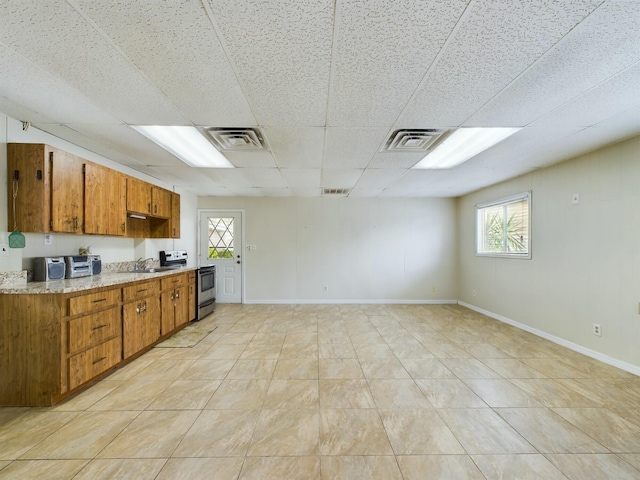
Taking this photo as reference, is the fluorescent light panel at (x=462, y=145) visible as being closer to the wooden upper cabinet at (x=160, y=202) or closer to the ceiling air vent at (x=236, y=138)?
the ceiling air vent at (x=236, y=138)

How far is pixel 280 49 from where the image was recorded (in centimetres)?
152

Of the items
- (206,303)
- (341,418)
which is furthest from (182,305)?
(341,418)

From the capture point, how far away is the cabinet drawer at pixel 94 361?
7.44 feet

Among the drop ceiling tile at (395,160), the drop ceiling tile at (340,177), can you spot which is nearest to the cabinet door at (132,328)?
the drop ceiling tile at (340,177)

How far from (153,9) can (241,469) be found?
245 cm

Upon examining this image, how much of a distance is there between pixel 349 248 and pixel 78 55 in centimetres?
504

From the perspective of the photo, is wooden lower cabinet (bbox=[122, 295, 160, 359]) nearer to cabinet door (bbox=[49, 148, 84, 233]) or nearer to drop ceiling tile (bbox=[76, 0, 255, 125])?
cabinet door (bbox=[49, 148, 84, 233])

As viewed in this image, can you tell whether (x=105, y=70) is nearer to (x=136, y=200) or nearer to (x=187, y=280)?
(x=136, y=200)

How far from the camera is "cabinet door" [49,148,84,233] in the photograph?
249cm

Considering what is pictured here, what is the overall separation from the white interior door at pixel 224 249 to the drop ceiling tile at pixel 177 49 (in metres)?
3.99

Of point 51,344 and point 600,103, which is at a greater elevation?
point 600,103

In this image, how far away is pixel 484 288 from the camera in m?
5.08

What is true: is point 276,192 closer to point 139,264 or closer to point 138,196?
point 138,196

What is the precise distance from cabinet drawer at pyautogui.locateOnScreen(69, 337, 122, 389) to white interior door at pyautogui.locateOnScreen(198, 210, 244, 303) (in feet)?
10.3
